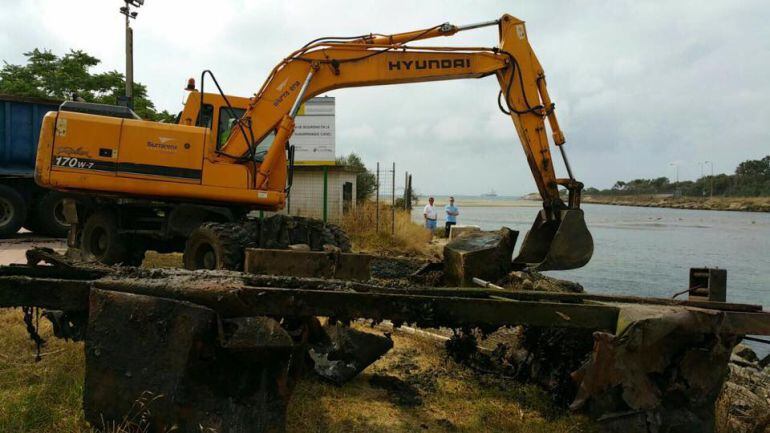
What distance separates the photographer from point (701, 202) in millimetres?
85562

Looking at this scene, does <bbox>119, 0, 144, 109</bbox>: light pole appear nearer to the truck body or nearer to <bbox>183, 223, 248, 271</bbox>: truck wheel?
the truck body

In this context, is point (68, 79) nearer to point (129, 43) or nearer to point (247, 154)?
point (129, 43)

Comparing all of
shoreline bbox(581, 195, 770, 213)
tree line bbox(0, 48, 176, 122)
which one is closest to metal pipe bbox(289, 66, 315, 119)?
tree line bbox(0, 48, 176, 122)

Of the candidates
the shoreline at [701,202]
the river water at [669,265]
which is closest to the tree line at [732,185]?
the shoreline at [701,202]

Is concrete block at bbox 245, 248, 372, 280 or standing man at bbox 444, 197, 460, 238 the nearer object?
concrete block at bbox 245, 248, 372, 280

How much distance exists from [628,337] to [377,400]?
192cm

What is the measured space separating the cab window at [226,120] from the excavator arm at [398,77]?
13.5 inches

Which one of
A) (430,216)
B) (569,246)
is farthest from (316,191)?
(569,246)

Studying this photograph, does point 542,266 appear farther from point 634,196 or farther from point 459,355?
point 634,196

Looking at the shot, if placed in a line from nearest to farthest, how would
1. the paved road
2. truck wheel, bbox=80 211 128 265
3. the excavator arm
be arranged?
the excavator arm
truck wheel, bbox=80 211 128 265
the paved road

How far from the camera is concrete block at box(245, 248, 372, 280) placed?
527 cm

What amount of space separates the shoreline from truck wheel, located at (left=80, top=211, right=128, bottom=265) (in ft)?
208

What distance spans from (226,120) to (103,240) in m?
2.95

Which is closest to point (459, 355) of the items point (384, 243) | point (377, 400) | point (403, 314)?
point (377, 400)
